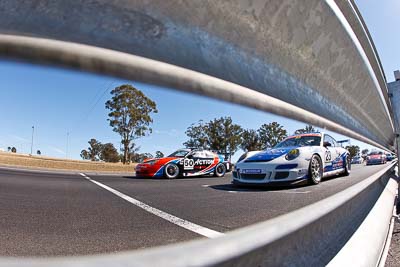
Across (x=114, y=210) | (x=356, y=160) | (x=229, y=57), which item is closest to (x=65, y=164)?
(x=114, y=210)

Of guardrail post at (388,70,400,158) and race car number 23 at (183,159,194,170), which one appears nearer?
race car number 23 at (183,159,194,170)

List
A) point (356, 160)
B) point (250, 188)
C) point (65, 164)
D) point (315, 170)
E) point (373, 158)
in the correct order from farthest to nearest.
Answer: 1. point (373, 158)
2. point (356, 160)
3. point (315, 170)
4. point (250, 188)
5. point (65, 164)

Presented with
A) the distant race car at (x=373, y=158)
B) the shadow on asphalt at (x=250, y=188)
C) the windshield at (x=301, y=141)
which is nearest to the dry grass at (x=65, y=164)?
the shadow on asphalt at (x=250, y=188)

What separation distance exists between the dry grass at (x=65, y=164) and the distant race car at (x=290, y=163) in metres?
0.31

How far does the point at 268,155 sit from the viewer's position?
73 cm

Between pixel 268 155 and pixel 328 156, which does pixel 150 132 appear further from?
pixel 328 156

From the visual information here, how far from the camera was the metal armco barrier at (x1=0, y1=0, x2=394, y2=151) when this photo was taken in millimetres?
323

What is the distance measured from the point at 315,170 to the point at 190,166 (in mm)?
406

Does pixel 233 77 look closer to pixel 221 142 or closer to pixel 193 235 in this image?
pixel 221 142

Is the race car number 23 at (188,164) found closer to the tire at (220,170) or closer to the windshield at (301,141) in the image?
the tire at (220,170)

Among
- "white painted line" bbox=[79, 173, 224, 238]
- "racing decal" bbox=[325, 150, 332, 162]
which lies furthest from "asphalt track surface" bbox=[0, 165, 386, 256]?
"racing decal" bbox=[325, 150, 332, 162]

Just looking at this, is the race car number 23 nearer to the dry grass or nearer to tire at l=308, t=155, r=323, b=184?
the dry grass

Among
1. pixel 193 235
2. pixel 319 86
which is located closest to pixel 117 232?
pixel 193 235

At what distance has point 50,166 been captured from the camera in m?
0.60
